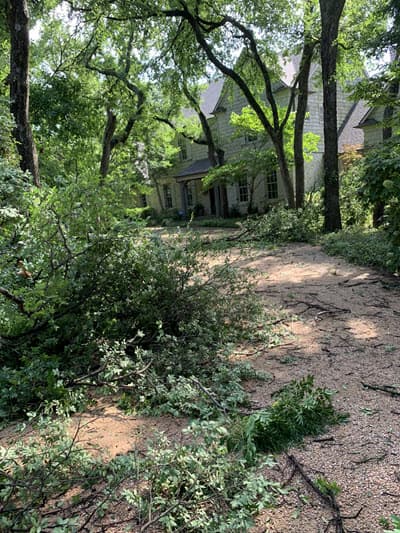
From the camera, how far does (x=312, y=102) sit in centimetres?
2017

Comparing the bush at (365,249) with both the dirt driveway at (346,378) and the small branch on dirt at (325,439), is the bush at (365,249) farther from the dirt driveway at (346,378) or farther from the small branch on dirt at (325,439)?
the small branch on dirt at (325,439)

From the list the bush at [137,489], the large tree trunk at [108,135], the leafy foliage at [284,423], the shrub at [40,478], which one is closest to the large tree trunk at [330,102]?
the large tree trunk at [108,135]

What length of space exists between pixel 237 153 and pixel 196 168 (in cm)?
398

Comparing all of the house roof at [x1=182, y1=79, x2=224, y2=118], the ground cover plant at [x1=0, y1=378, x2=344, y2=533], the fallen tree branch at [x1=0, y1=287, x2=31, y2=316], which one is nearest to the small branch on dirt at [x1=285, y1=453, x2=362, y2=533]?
the ground cover plant at [x1=0, y1=378, x2=344, y2=533]

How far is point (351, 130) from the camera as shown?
20.8 metres

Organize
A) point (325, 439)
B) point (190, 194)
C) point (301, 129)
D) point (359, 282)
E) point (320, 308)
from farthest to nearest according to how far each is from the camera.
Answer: point (190, 194) < point (301, 129) < point (359, 282) < point (320, 308) < point (325, 439)

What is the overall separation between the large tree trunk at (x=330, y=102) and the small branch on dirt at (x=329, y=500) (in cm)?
944

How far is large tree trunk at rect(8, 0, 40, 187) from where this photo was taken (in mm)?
5379

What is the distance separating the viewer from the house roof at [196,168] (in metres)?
23.4

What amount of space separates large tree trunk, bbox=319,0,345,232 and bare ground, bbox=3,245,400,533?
5.41 metres

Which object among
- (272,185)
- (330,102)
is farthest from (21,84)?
(272,185)

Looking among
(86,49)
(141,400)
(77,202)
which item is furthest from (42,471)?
(86,49)

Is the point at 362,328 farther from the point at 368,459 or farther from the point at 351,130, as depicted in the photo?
the point at 351,130

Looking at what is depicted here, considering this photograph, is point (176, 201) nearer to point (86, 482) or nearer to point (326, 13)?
point (326, 13)
